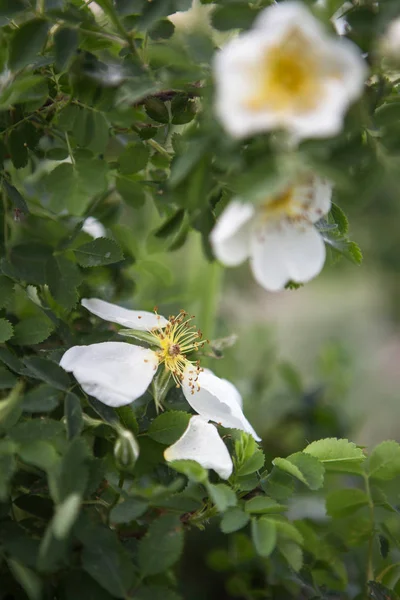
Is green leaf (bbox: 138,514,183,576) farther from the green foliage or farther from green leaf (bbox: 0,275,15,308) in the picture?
green leaf (bbox: 0,275,15,308)

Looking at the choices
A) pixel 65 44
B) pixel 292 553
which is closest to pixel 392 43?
pixel 65 44

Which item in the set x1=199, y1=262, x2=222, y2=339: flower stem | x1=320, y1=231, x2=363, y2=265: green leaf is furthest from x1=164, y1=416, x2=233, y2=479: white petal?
x1=199, y1=262, x2=222, y2=339: flower stem

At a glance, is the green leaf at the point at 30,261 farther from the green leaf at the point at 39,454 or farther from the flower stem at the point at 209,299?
the flower stem at the point at 209,299

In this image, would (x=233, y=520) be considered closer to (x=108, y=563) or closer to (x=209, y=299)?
(x=108, y=563)

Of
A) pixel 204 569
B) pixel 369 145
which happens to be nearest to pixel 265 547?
pixel 369 145

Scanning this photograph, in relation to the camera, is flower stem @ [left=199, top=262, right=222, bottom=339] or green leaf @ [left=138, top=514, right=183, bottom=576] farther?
flower stem @ [left=199, top=262, right=222, bottom=339]

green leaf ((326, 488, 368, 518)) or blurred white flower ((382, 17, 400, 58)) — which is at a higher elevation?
blurred white flower ((382, 17, 400, 58))

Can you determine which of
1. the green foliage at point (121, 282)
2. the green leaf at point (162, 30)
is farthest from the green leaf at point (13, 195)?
the green leaf at point (162, 30)

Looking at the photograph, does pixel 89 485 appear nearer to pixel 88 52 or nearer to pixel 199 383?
pixel 199 383
